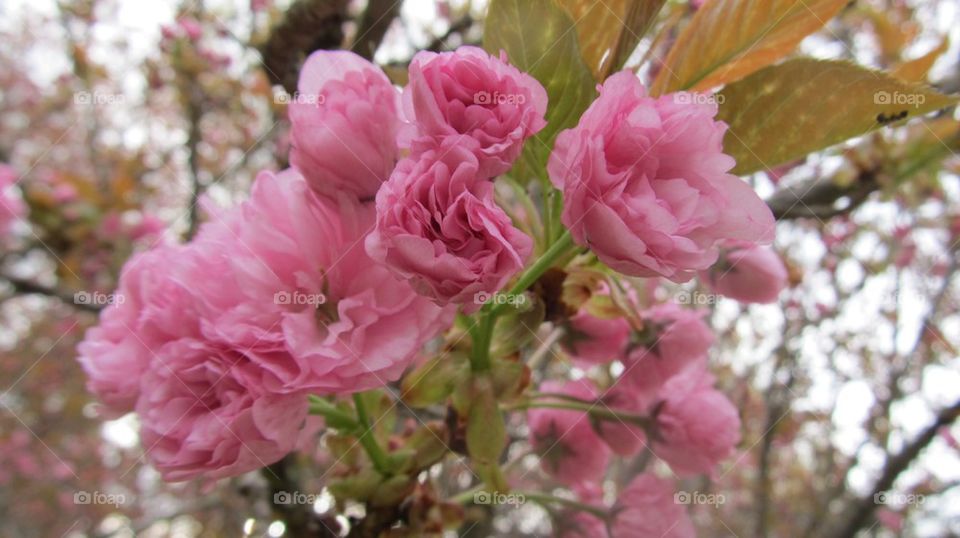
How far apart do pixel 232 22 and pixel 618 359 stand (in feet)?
9.31

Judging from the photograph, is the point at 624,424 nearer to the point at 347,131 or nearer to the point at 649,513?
the point at 649,513

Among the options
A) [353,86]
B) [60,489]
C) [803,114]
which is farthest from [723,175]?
[60,489]

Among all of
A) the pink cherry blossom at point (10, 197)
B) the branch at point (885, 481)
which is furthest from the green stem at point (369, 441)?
the pink cherry blossom at point (10, 197)

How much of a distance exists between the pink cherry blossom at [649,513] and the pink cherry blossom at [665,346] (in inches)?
4.8

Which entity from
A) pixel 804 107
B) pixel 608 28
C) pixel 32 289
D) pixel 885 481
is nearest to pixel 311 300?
pixel 608 28

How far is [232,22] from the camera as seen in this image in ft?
9.95

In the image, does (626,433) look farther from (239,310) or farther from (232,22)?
(232,22)

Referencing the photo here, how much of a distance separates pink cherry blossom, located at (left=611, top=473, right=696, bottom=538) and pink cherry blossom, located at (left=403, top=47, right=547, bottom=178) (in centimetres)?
52

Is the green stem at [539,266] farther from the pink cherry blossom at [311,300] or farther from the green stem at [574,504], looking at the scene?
the green stem at [574,504]

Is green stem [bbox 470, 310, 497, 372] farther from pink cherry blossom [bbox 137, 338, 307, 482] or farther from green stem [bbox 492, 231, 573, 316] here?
pink cherry blossom [bbox 137, 338, 307, 482]

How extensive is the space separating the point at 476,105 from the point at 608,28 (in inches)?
7.7

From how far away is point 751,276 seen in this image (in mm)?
815

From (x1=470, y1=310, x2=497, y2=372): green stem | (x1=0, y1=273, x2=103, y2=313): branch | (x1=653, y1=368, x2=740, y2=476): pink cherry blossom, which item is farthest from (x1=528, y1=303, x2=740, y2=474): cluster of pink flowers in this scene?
(x1=0, y1=273, x2=103, y2=313): branch

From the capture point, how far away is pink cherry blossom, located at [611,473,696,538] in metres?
0.79
